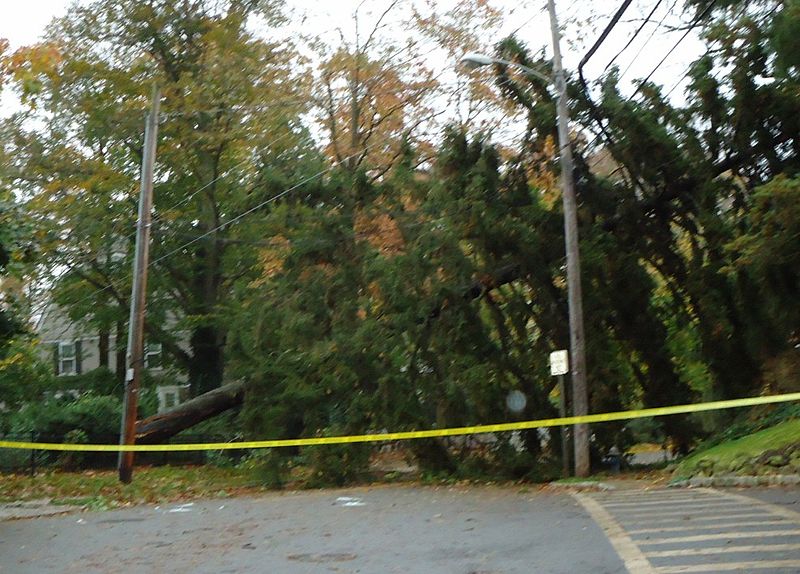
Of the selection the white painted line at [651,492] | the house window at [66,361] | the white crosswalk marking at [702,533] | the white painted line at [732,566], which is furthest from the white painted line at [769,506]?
the house window at [66,361]

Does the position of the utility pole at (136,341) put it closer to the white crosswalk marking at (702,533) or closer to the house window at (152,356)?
the white crosswalk marking at (702,533)

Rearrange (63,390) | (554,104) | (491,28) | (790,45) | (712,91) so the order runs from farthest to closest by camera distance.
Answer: (63,390) → (491,28) → (554,104) → (712,91) → (790,45)

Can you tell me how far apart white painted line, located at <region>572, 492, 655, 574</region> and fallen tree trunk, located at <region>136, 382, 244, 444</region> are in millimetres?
15362

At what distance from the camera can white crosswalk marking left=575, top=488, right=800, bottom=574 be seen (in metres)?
7.81

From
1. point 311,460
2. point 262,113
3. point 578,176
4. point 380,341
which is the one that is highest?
point 262,113

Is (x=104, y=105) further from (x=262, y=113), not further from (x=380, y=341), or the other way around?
(x=380, y=341)

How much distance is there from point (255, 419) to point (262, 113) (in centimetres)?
1237

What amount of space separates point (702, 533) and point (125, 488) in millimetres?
13820

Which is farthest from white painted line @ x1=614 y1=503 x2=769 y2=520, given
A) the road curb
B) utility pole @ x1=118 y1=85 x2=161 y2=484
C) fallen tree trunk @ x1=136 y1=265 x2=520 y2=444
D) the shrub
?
fallen tree trunk @ x1=136 y1=265 x2=520 y2=444

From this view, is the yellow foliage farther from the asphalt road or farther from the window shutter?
the window shutter

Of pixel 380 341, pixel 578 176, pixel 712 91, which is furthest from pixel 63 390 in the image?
pixel 712 91

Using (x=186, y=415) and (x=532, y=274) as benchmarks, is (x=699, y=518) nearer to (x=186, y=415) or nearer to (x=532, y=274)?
(x=532, y=274)

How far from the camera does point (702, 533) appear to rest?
9.25m

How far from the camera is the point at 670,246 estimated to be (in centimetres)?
2138
